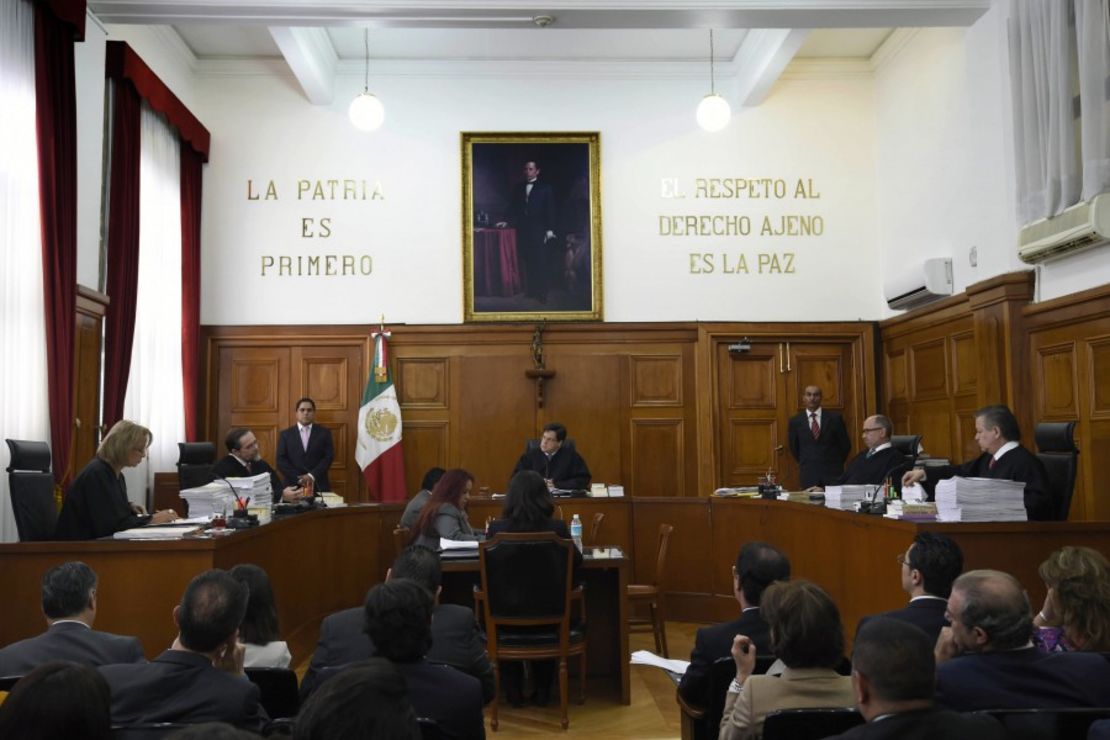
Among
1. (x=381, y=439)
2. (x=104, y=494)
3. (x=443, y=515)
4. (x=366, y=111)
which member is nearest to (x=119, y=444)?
(x=104, y=494)

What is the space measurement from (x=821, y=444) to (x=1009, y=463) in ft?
12.1

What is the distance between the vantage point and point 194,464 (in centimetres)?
795

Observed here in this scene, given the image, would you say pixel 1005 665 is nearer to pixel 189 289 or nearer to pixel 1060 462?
pixel 1060 462

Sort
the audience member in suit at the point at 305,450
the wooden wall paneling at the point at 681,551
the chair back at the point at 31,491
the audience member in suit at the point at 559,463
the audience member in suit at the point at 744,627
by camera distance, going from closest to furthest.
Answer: the audience member in suit at the point at 744,627 → the chair back at the point at 31,491 → the audience member in suit at the point at 559,463 → the wooden wall paneling at the point at 681,551 → the audience member in suit at the point at 305,450

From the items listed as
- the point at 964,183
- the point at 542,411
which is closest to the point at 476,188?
the point at 542,411

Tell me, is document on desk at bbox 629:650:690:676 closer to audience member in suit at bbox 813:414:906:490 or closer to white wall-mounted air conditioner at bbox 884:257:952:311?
audience member in suit at bbox 813:414:906:490

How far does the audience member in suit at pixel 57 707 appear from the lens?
Answer: 1678 mm

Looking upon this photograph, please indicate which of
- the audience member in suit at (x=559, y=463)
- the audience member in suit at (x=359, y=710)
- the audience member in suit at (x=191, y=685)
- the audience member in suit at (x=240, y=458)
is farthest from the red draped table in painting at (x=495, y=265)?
the audience member in suit at (x=359, y=710)

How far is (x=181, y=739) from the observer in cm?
146

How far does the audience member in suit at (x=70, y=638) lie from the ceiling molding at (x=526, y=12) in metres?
5.19

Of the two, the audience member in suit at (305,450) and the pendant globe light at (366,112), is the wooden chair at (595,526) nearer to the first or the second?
the audience member in suit at (305,450)

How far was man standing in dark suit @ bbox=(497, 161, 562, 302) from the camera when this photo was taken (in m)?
10.1

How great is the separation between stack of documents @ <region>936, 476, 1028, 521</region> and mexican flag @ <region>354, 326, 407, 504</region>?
5961 mm

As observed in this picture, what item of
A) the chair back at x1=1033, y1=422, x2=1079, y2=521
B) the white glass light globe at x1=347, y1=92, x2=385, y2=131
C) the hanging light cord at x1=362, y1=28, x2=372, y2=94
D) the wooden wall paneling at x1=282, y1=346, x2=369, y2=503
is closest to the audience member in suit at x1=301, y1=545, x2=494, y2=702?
the chair back at x1=1033, y1=422, x2=1079, y2=521
